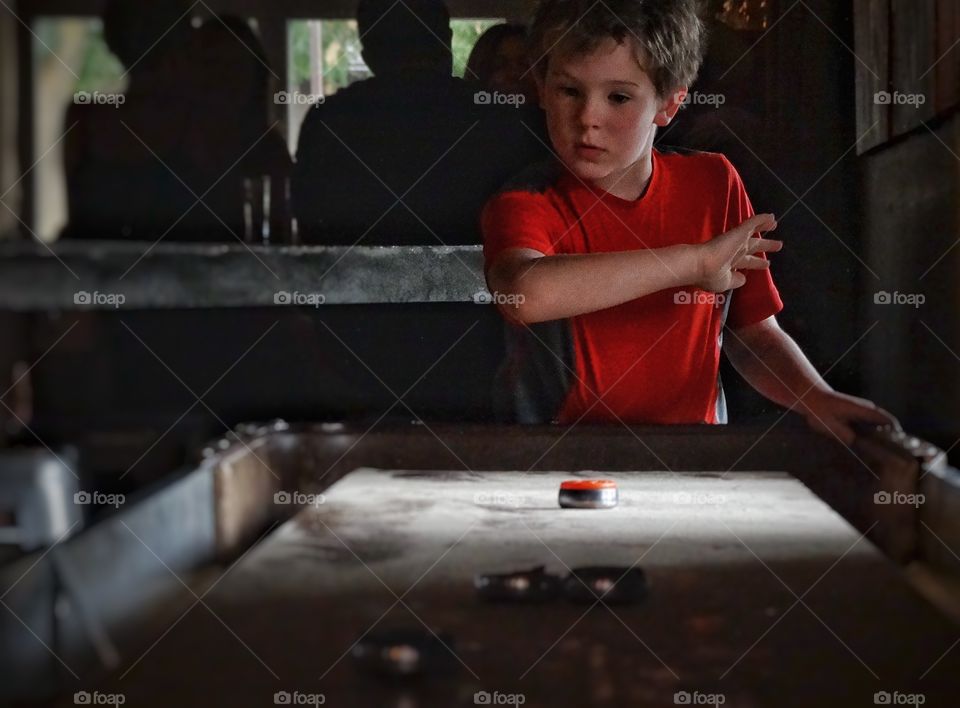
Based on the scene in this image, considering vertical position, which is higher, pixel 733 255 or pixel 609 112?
pixel 609 112

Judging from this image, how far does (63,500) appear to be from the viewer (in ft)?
8.87

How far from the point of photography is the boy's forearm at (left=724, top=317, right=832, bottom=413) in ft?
8.13

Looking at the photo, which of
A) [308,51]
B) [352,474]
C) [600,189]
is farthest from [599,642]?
[308,51]

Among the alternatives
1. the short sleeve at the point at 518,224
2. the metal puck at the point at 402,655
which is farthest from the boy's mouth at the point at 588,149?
the metal puck at the point at 402,655

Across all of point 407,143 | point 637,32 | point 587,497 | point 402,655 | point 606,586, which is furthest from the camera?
point 407,143

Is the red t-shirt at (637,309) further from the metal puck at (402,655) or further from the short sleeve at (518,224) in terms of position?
the metal puck at (402,655)

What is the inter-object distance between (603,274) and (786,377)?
554mm

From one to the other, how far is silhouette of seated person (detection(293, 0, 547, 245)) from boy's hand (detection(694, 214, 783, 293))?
2.27 feet

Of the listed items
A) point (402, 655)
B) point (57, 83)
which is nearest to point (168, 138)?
point (57, 83)

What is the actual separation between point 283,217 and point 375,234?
28 cm

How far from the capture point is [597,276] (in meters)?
2.32

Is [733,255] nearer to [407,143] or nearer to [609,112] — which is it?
[609,112]

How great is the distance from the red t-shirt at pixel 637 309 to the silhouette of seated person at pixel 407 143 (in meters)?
0.38

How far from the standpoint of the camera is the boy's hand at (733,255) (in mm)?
2404
